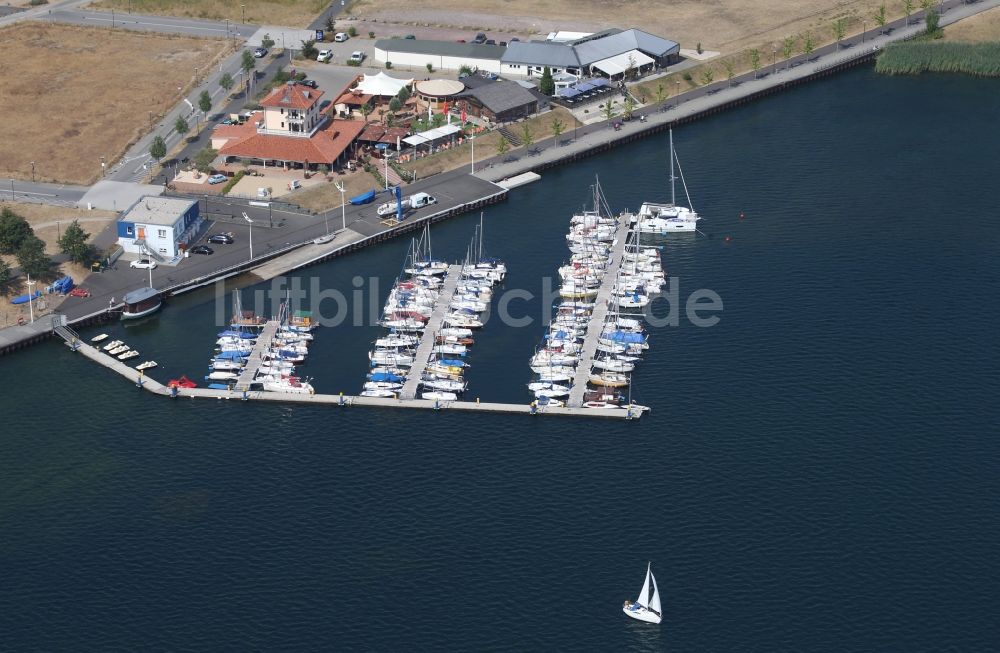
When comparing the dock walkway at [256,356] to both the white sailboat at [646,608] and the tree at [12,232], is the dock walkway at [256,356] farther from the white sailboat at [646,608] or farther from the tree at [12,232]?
the white sailboat at [646,608]

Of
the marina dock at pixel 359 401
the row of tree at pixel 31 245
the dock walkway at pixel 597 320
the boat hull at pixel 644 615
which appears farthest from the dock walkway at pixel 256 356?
the boat hull at pixel 644 615

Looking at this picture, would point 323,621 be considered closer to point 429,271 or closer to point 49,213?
point 429,271

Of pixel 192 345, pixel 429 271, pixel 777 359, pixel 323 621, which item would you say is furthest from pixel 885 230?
pixel 323 621

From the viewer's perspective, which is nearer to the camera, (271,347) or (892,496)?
(892,496)

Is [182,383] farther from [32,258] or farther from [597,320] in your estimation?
[597,320]

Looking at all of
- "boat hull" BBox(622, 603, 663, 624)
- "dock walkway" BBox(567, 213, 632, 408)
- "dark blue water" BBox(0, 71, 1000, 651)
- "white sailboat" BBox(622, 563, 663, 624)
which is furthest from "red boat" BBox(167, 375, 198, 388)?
"boat hull" BBox(622, 603, 663, 624)

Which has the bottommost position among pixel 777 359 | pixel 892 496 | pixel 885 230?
pixel 892 496

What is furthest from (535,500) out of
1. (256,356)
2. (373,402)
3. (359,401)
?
(256,356)
